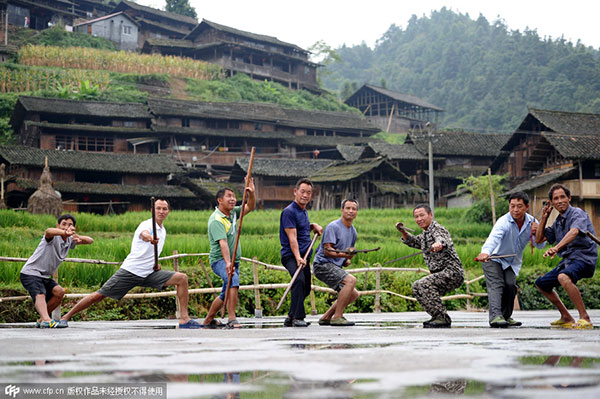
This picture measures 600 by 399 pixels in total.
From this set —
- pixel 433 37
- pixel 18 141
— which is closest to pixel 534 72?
pixel 433 37

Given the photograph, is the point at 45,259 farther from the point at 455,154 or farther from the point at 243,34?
the point at 243,34

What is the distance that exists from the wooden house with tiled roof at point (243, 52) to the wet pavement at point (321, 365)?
2453 inches

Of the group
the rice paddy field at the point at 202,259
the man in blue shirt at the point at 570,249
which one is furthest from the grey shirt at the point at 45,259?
the man in blue shirt at the point at 570,249

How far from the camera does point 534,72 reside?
84.3 m

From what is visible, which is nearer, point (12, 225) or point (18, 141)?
point (12, 225)

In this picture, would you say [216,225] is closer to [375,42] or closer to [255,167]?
[255,167]

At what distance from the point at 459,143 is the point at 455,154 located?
53.5 inches

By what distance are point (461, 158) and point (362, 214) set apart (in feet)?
49.2

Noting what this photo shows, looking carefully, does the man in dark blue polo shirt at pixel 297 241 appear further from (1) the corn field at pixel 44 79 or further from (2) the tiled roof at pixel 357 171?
(1) the corn field at pixel 44 79

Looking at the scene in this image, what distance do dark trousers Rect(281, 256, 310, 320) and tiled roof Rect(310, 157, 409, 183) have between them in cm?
3596

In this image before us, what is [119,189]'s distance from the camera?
40781 millimetres

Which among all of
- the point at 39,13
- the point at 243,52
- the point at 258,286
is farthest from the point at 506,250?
the point at 39,13

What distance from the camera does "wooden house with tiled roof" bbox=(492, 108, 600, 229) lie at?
33.5 metres

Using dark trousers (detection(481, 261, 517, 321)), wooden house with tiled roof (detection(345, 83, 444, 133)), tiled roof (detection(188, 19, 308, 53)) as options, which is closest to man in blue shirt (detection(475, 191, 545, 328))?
dark trousers (detection(481, 261, 517, 321))
